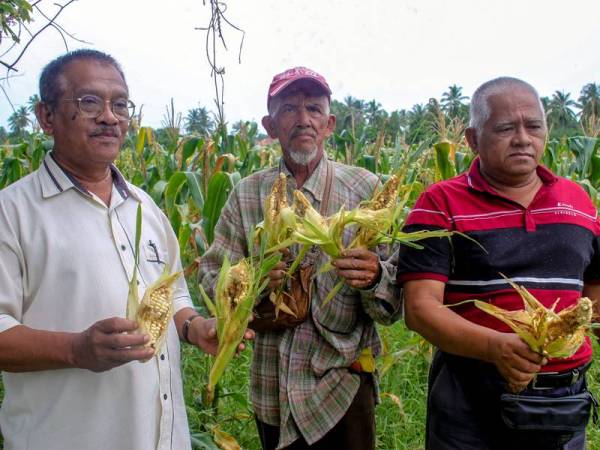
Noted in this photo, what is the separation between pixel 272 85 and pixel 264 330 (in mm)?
919

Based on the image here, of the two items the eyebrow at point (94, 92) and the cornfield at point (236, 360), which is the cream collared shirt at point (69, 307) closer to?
the eyebrow at point (94, 92)

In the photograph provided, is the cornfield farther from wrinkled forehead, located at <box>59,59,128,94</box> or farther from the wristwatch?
wrinkled forehead, located at <box>59,59,128,94</box>

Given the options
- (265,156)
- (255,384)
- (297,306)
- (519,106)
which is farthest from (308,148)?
(265,156)

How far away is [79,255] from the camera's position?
5.47ft

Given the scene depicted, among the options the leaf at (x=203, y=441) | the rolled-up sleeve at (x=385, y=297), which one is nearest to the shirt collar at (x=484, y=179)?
the rolled-up sleeve at (x=385, y=297)

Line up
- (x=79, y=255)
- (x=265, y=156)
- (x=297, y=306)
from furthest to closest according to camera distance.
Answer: (x=265, y=156) < (x=297, y=306) < (x=79, y=255)

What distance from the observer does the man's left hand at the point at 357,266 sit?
1.89 m

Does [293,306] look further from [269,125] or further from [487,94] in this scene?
Answer: [487,94]

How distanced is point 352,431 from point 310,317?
0.46m

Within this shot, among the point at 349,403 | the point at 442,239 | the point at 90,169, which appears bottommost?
the point at 349,403

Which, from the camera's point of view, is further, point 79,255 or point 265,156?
point 265,156

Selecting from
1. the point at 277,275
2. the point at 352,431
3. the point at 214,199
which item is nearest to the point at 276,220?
the point at 277,275

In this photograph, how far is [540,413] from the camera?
5.69 feet

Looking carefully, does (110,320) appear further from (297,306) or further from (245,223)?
(245,223)
